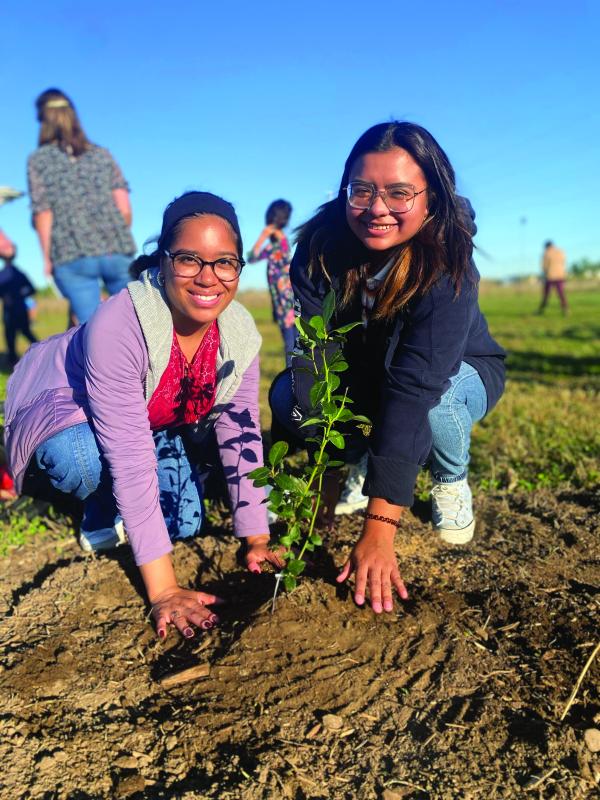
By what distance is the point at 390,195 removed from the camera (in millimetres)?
2104

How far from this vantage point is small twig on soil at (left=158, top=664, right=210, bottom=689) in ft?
6.27

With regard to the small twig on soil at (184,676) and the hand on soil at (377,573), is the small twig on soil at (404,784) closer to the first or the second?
the hand on soil at (377,573)

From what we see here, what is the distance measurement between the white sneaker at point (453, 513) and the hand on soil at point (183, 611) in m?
1.00

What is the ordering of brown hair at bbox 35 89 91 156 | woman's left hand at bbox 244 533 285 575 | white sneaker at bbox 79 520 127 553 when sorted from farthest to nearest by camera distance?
brown hair at bbox 35 89 91 156 → white sneaker at bbox 79 520 127 553 → woman's left hand at bbox 244 533 285 575

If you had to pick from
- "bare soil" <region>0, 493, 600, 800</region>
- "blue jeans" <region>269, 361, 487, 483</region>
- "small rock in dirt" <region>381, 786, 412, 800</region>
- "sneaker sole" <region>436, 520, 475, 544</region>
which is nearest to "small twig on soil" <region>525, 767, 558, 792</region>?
"bare soil" <region>0, 493, 600, 800</region>

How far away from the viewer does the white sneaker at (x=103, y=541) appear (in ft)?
9.47

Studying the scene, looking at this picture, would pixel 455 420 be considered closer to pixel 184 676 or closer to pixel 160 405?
pixel 160 405

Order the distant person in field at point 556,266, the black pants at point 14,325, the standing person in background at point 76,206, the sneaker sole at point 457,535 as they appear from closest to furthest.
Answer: the sneaker sole at point 457,535
the standing person in background at point 76,206
the black pants at point 14,325
the distant person in field at point 556,266

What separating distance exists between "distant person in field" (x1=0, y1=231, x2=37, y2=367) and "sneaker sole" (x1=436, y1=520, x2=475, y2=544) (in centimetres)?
818

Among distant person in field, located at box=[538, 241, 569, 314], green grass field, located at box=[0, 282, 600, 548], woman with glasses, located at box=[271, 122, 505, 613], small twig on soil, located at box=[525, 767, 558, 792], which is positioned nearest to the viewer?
small twig on soil, located at box=[525, 767, 558, 792]

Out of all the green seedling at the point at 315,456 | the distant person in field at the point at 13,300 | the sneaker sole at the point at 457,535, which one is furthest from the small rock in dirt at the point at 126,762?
the distant person in field at the point at 13,300

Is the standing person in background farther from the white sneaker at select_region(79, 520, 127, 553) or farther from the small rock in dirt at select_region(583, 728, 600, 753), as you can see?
the small rock in dirt at select_region(583, 728, 600, 753)

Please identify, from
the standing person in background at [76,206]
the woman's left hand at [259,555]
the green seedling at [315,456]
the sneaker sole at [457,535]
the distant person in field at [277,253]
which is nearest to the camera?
the green seedling at [315,456]

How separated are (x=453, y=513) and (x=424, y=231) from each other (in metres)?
1.16
